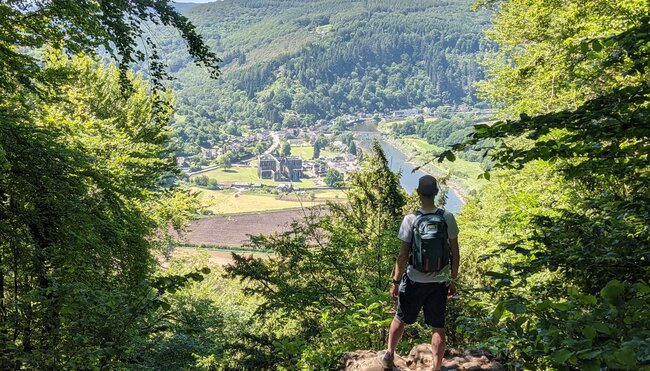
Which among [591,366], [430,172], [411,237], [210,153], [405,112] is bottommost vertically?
[405,112]

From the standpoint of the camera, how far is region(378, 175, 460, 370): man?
4.17m

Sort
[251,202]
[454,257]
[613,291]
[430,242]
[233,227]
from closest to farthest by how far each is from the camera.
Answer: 1. [613,291]
2. [430,242]
3. [454,257]
4. [233,227]
5. [251,202]

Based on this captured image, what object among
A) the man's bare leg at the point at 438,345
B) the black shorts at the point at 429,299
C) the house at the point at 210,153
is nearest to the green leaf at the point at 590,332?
the black shorts at the point at 429,299

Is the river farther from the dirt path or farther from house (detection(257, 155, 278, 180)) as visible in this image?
house (detection(257, 155, 278, 180))

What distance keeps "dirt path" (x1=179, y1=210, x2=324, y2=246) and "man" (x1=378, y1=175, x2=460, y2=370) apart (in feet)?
145

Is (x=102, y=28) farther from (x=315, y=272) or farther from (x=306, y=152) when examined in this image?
(x=306, y=152)

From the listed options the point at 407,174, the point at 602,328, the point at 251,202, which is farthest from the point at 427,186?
the point at 251,202

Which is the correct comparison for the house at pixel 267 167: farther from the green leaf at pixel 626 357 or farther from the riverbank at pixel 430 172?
the green leaf at pixel 626 357

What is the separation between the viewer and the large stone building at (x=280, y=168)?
8131 cm

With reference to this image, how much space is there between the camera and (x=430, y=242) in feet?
13.4

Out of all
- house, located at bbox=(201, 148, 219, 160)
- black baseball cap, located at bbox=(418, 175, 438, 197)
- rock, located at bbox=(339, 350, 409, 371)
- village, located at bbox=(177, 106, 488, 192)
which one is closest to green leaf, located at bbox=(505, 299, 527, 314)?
black baseball cap, located at bbox=(418, 175, 438, 197)

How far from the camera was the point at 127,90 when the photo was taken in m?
7.54

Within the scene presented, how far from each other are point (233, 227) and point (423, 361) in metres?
54.2

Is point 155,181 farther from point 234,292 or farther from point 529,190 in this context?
point 234,292
